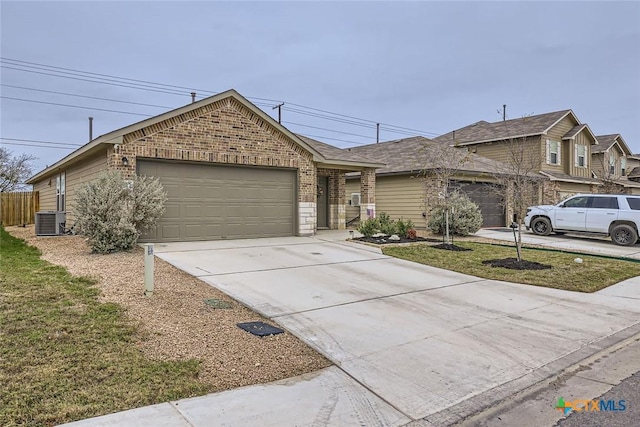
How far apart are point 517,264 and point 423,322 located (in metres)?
5.24

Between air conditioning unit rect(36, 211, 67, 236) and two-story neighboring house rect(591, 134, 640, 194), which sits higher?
two-story neighboring house rect(591, 134, 640, 194)

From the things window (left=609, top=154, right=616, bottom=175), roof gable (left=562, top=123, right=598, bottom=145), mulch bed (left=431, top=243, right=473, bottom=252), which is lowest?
mulch bed (left=431, top=243, right=473, bottom=252)

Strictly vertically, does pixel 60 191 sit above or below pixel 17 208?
above

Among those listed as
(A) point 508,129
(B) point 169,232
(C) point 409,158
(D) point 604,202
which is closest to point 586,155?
(A) point 508,129

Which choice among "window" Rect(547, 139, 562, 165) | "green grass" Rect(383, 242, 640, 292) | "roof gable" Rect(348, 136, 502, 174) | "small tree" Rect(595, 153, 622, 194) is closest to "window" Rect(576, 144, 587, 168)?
"small tree" Rect(595, 153, 622, 194)

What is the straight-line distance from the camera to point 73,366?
385cm

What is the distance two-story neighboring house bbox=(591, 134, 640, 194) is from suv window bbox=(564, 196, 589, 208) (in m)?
15.4

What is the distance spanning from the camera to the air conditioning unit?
1497cm

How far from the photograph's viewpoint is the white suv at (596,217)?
14.5m

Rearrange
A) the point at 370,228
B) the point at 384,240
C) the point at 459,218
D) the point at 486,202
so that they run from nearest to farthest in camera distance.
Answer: the point at 384,240, the point at 370,228, the point at 459,218, the point at 486,202

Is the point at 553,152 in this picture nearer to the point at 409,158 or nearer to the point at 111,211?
the point at 409,158

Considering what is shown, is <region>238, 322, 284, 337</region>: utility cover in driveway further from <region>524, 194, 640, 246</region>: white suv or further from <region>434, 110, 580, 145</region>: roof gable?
<region>434, 110, 580, 145</region>: roof gable

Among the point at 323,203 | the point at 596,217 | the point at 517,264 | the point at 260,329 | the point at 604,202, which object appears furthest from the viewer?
the point at 323,203

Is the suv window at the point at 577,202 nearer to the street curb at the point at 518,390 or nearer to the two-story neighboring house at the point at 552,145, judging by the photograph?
the two-story neighboring house at the point at 552,145
